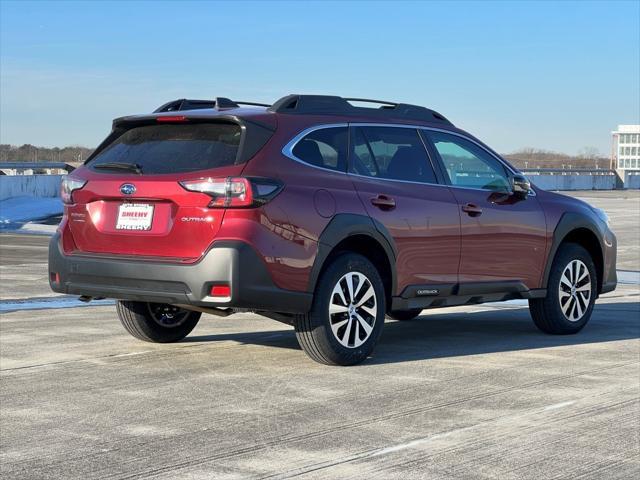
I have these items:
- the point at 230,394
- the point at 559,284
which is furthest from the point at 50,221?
the point at 230,394

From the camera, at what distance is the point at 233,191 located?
7.13 metres

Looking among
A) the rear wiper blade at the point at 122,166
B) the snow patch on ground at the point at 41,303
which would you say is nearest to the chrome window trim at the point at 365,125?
the rear wiper blade at the point at 122,166

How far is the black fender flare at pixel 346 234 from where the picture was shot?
7520 millimetres

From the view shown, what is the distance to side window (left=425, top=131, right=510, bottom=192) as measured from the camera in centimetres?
888

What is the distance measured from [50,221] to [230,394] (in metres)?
22.1

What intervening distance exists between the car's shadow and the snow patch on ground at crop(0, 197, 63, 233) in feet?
55.3

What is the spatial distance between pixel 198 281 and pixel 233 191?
60cm

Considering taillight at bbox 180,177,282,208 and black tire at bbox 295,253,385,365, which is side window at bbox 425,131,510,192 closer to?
black tire at bbox 295,253,385,365

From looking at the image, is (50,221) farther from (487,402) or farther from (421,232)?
(487,402)

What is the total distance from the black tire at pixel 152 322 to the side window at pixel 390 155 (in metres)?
1.88

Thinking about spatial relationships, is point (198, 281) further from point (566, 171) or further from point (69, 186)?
point (566, 171)

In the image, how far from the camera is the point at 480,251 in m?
8.88

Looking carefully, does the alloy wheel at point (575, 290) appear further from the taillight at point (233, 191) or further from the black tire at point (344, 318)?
the taillight at point (233, 191)

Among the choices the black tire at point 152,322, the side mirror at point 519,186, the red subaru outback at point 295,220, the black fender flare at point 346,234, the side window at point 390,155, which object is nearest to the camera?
the red subaru outback at point 295,220
